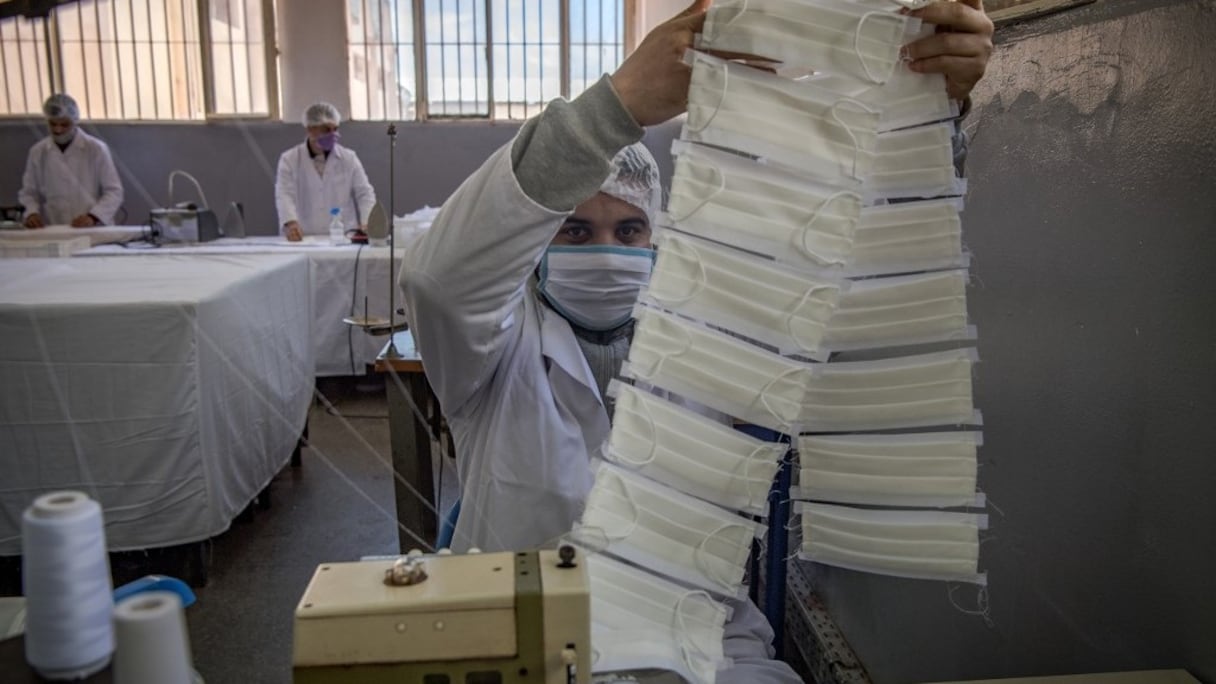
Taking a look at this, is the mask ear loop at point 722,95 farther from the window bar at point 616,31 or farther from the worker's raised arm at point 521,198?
the window bar at point 616,31

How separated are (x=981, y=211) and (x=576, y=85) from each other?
6203 millimetres

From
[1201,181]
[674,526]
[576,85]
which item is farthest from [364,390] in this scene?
[1201,181]

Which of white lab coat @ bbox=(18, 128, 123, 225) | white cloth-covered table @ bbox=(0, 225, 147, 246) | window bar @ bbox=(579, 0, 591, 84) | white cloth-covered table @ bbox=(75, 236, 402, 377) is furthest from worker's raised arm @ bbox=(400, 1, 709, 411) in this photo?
window bar @ bbox=(579, 0, 591, 84)

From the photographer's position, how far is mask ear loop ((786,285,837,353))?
95cm

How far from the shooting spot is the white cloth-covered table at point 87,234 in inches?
199

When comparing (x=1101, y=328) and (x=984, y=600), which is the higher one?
(x=1101, y=328)

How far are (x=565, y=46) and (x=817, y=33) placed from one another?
6545mm

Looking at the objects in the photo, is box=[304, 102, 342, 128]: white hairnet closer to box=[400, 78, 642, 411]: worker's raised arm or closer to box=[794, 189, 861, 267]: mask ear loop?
box=[400, 78, 642, 411]: worker's raised arm

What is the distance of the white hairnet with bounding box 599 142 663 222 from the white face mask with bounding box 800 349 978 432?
0.42 m

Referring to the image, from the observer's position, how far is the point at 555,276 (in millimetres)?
1391

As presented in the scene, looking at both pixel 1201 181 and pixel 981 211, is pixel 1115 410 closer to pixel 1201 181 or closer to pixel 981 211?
pixel 1201 181

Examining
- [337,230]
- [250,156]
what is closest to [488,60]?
[250,156]

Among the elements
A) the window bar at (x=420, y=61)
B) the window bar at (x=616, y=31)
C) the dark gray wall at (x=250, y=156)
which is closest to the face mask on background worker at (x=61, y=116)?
the dark gray wall at (x=250, y=156)

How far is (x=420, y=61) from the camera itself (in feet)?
22.7
